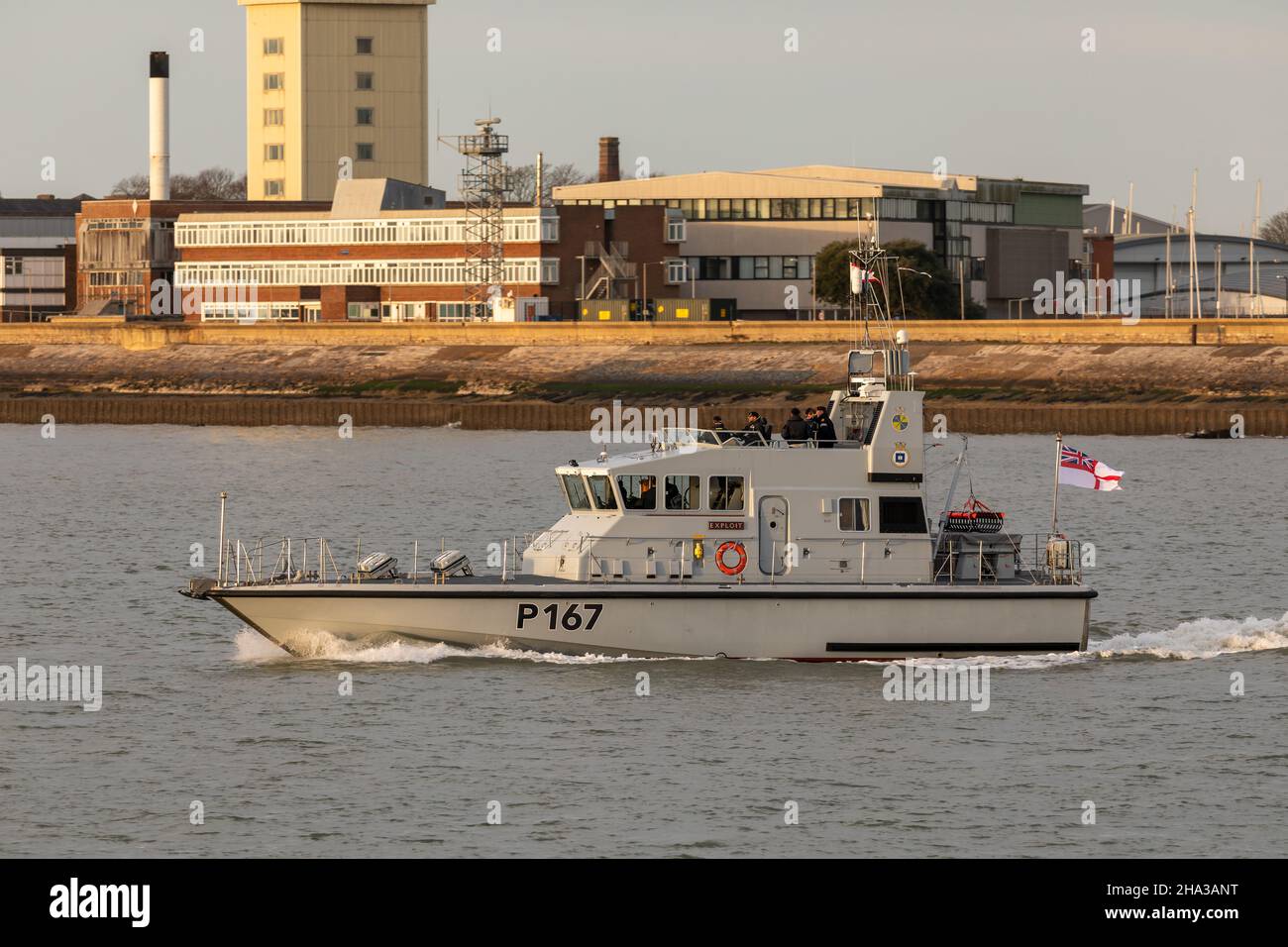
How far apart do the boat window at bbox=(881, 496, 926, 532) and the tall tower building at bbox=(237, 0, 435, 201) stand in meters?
137

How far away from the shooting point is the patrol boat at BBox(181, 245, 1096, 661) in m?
30.2

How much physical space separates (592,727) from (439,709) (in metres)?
2.38

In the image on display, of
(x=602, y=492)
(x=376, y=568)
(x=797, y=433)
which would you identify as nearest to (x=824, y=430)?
(x=797, y=433)

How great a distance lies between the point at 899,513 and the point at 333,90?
461 ft

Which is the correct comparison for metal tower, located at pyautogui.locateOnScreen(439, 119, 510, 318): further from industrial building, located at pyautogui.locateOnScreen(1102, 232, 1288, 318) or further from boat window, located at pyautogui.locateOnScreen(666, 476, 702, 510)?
boat window, located at pyautogui.locateOnScreen(666, 476, 702, 510)

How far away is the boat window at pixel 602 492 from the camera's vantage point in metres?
30.7

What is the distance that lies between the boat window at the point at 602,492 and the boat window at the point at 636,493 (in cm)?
17

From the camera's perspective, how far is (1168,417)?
9088 cm

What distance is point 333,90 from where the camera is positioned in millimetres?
164625

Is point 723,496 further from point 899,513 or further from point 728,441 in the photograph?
point 899,513

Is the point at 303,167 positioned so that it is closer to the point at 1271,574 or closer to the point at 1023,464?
the point at 1023,464

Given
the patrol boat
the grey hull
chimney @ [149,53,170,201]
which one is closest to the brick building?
chimney @ [149,53,170,201]

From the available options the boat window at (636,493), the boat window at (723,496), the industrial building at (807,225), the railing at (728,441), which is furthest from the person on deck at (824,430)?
the industrial building at (807,225)

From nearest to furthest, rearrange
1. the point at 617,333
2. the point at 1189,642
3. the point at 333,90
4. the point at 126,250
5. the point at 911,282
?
the point at 1189,642 < the point at 617,333 < the point at 911,282 < the point at 126,250 < the point at 333,90
